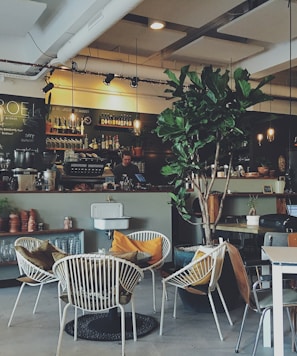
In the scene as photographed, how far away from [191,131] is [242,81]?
72cm

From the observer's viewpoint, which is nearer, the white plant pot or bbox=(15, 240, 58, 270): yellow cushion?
bbox=(15, 240, 58, 270): yellow cushion

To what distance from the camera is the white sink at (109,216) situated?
6.39 meters

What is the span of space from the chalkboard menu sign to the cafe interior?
0.07ft

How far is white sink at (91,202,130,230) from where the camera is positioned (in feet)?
21.0

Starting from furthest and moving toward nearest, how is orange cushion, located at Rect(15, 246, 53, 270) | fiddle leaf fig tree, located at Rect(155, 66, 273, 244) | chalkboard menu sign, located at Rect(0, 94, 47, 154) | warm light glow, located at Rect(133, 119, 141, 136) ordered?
warm light glow, located at Rect(133, 119, 141, 136), chalkboard menu sign, located at Rect(0, 94, 47, 154), fiddle leaf fig tree, located at Rect(155, 66, 273, 244), orange cushion, located at Rect(15, 246, 53, 270)

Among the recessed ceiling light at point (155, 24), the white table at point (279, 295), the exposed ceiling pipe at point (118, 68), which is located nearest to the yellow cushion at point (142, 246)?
the white table at point (279, 295)

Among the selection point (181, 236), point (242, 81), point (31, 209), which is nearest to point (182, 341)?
point (242, 81)

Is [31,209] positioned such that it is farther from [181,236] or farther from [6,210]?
[181,236]

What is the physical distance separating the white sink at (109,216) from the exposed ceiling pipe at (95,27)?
7.75 ft

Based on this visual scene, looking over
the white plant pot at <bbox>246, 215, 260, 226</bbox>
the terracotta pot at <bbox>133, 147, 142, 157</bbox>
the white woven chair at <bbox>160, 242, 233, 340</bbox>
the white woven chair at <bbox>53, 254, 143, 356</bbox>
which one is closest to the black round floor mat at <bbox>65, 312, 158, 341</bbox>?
the white woven chair at <bbox>160, 242, 233, 340</bbox>

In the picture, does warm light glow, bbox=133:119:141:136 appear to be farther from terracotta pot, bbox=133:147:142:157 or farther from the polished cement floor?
the polished cement floor

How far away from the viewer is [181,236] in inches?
308

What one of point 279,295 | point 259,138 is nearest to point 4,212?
point 279,295

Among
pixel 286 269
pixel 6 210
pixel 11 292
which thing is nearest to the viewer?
pixel 286 269
